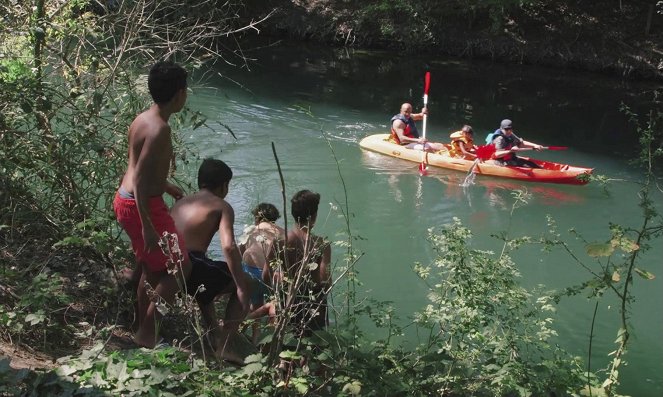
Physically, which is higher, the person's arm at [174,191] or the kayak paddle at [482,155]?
the person's arm at [174,191]

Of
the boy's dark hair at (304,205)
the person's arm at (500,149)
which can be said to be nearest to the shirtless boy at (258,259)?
the boy's dark hair at (304,205)

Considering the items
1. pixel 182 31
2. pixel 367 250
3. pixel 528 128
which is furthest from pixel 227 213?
pixel 528 128

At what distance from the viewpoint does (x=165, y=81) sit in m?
3.31

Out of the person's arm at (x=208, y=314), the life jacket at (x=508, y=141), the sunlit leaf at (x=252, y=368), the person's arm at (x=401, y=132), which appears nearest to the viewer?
the sunlit leaf at (x=252, y=368)

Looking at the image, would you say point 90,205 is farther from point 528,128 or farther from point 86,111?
point 528,128

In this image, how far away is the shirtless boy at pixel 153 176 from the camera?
325 cm

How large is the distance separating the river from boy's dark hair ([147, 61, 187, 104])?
0.57 metres

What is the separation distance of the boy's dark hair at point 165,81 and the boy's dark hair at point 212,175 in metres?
0.43

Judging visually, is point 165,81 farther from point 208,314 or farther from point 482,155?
point 482,155

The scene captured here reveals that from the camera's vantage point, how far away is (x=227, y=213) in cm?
354

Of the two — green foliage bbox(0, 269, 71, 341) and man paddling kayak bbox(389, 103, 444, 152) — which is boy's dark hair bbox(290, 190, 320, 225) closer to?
green foliage bbox(0, 269, 71, 341)

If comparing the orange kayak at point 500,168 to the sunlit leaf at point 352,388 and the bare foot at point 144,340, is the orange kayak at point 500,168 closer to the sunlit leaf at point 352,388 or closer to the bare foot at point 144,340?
the bare foot at point 144,340

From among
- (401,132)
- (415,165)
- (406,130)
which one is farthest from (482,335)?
(406,130)

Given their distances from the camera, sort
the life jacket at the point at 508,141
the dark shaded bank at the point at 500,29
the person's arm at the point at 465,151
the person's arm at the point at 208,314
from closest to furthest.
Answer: the person's arm at the point at 208,314
the life jacket at the point at 508,141
the person's arm at the point at 465,151
the dark shaded bank at the point at 500,29
